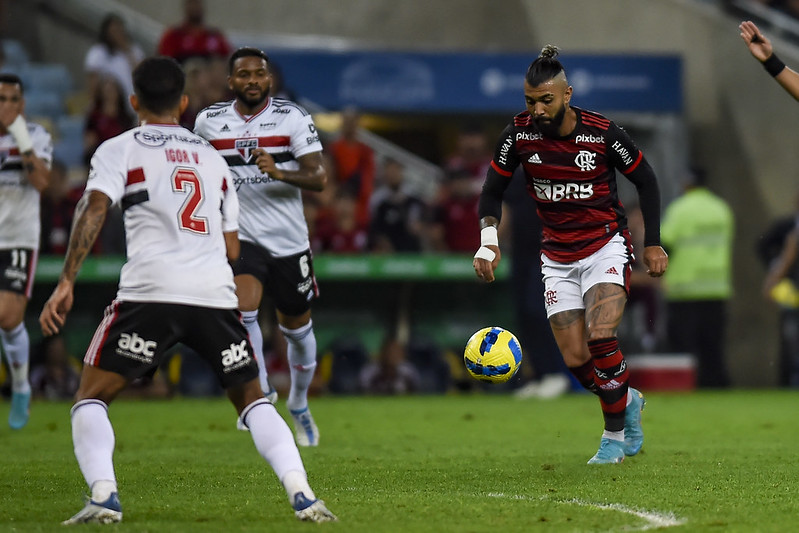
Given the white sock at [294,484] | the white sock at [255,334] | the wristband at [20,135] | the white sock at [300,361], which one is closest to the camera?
the white sock at [294,484]

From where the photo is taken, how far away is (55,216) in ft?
51.9

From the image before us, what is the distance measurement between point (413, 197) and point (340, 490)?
10.6 m

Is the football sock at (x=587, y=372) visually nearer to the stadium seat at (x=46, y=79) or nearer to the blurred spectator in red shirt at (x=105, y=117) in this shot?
the blurred spectator in red shirt at (x=105, y=117)

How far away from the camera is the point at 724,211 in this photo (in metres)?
17.0

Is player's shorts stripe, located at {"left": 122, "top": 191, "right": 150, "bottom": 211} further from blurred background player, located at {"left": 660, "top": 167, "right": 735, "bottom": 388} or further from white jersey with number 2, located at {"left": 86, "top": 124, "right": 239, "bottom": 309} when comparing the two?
blurred background player, located at {"left": 660, "top": 167, "right": 735, "bottom": 388}

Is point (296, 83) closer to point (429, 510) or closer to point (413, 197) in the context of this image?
point (413, 197)

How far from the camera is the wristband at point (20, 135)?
10.9 meters

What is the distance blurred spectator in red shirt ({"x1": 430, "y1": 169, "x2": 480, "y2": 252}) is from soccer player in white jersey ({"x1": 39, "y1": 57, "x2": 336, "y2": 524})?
11059 mm

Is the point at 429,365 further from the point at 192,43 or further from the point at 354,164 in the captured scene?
the point at 192,43

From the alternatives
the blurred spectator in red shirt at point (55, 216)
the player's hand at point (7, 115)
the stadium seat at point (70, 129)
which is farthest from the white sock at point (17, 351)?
the stadium seat at point (70, 129)

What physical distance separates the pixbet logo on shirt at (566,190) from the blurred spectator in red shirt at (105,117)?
9415 mm

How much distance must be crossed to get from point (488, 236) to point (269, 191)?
2106 mm

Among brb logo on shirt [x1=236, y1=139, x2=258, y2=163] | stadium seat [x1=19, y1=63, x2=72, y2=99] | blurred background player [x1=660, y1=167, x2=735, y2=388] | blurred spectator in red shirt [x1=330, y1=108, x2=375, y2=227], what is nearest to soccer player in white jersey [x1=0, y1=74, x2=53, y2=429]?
brb logo on shirt [x1=236, y1=139, x2=258, y2=163]

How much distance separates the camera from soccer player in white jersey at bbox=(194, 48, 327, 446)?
9.55 meters
